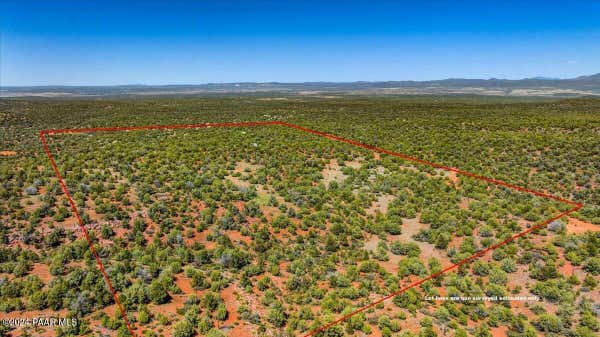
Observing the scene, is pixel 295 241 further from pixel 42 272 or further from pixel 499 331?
pixel 42 272

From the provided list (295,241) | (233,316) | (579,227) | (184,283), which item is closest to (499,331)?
(233,316)

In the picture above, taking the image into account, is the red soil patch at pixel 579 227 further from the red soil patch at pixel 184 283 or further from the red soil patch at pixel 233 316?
the red soil patch at pixel 184 283

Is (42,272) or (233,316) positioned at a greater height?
(42,272)

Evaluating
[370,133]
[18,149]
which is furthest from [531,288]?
[18,149]

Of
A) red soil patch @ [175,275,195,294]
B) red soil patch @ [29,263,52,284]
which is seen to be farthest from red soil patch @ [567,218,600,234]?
red soil patch @ [29,263,52,284]

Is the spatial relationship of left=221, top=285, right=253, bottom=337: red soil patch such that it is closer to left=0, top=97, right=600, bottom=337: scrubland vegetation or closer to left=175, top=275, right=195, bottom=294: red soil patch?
left=0, top=97, right=600, bottom=337: scrubland vegetation

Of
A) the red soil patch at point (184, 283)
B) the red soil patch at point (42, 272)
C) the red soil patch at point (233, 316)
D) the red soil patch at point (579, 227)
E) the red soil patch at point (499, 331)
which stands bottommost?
the red soil patch at point (499, 331)

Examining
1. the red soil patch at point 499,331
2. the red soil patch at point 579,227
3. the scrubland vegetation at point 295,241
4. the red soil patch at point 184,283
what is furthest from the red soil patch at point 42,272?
the red soil patch at point 579,227
